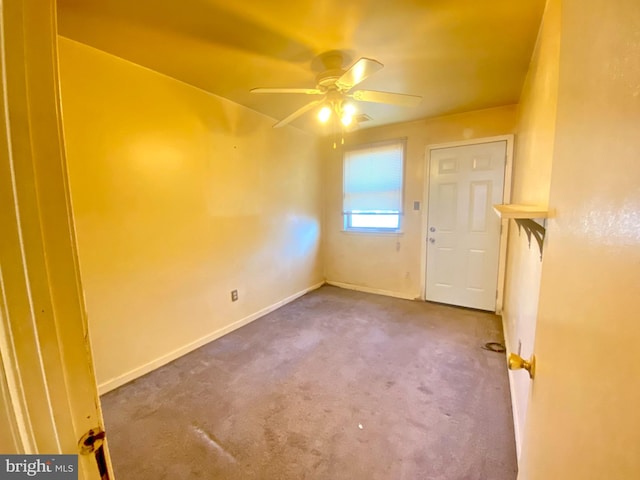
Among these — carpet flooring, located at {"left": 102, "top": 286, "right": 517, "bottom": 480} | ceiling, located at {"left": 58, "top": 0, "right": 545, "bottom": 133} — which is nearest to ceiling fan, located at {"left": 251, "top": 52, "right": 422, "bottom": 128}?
ceiling, located at {"left": 58, "top": 0, "right": 545, "bottom": 133}

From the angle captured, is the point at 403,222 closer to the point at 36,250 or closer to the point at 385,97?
the point at 385,97

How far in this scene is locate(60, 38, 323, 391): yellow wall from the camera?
1912 millimetres

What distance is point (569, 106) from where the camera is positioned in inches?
22.9

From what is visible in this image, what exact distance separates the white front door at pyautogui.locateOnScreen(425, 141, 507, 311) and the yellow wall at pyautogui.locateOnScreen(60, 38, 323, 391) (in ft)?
6.67

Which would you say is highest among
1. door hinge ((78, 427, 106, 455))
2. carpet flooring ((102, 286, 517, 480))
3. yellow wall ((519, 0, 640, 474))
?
yellow wall ((519, 0, 640, 474))

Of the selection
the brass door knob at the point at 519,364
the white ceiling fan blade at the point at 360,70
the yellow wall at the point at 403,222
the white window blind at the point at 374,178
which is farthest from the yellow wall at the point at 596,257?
the white window blind at the point at 374,178

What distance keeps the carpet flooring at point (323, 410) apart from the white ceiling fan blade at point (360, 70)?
209 centimetres

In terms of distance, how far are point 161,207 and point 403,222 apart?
2906 millimetres

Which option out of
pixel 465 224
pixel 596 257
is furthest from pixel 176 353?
pixel 465 224

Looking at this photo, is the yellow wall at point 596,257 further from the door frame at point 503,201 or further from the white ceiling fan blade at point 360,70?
the door frame at point 503,201

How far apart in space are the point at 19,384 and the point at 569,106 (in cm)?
105

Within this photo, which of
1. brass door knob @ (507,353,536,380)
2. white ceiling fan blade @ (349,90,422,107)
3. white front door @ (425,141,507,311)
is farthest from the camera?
white front door @ (425,141,507,311)

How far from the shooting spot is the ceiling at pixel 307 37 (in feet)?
5.13

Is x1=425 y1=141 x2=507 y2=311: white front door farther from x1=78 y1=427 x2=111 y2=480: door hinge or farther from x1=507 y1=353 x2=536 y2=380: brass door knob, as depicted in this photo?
x1=78 y1=427 x2=111 y2=480: door hinge
